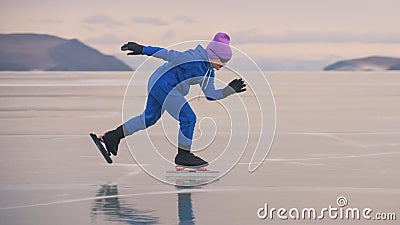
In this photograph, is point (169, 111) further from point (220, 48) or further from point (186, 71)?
point (220, 48)

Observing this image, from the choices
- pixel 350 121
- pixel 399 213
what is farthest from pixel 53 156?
pixel 350 121

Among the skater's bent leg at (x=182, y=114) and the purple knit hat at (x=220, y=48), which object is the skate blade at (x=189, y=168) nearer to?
the skater's bent leg at (x=182, y=114)

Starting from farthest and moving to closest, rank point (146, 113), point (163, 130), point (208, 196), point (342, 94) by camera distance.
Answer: point (342, 94), point (163, 130), point (146, 113), point (208, 196)

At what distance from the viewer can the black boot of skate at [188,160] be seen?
8977mm

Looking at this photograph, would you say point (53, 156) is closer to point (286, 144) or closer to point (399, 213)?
point (286, 144)

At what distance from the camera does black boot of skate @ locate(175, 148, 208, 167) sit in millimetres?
8977

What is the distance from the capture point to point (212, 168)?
913 centimetres

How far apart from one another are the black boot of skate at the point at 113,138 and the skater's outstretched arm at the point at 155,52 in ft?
2.52

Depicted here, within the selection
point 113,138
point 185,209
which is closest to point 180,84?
point 113,138

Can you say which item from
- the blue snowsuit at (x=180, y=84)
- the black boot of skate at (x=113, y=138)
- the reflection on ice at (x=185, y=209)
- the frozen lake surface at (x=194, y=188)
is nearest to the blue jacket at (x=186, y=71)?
the blue snowsuit at (x=180, y=84)

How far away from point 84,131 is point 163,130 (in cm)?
101

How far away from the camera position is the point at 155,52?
8758mm

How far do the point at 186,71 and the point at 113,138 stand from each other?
3.04 feet

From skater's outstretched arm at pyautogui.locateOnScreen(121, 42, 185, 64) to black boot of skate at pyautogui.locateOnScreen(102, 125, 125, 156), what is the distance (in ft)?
2.52
